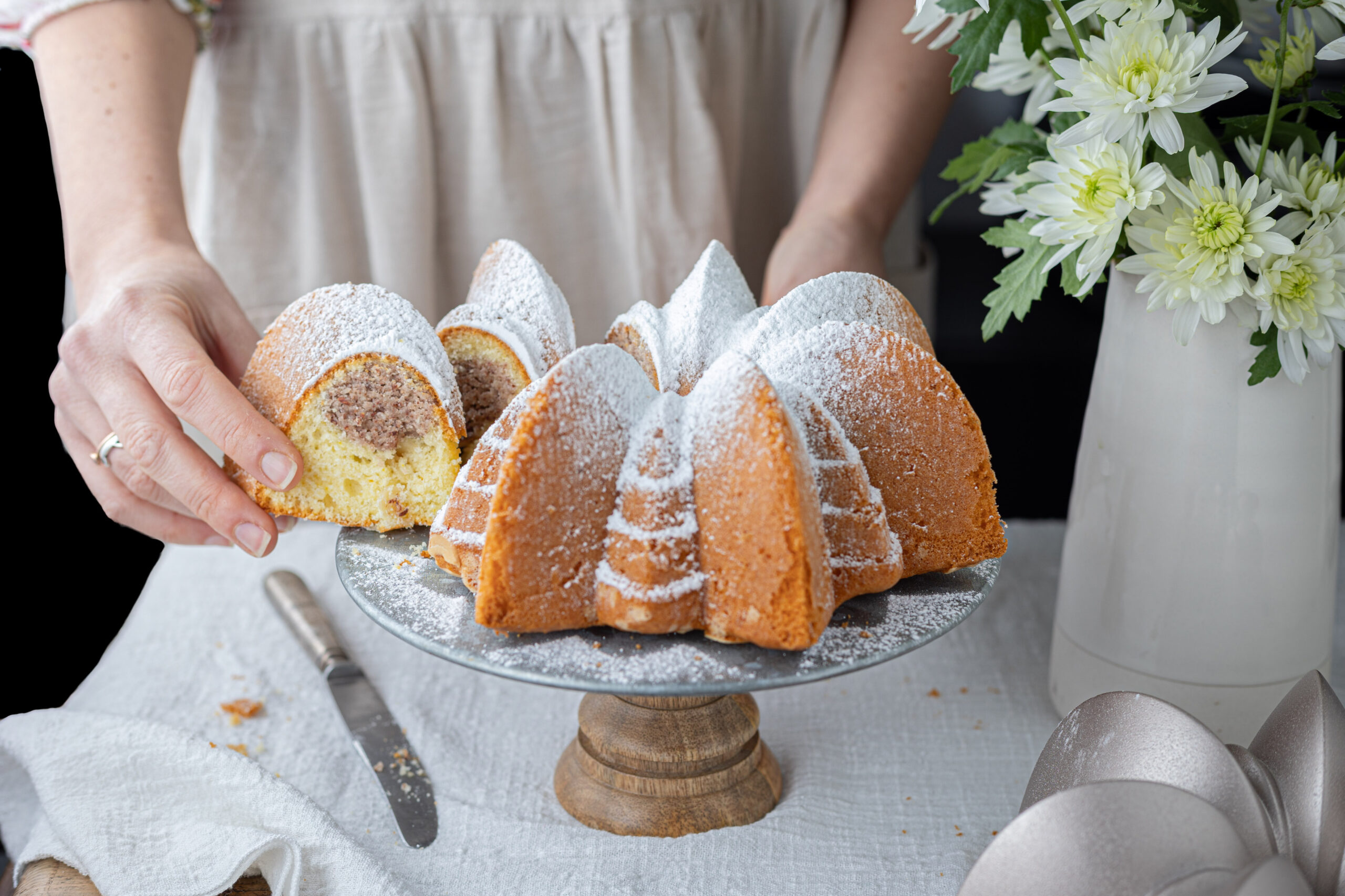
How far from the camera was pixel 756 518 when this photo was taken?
0.66 metres

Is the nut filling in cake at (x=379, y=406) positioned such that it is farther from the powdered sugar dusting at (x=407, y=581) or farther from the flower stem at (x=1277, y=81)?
the flower stem at (x=1277, y=81)

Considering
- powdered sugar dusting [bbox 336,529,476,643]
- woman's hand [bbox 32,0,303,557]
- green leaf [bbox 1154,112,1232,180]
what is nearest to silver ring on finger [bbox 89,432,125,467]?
woman's hand [bbox 32,0,303,557]

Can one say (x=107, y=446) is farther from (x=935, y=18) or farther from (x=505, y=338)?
(x=935, y=18)

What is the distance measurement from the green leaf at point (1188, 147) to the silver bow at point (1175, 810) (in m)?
0.36

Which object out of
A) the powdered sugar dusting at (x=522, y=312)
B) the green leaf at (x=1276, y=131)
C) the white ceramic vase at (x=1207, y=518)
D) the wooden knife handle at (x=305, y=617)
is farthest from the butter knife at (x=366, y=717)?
the green leaf at (x=1276, y=131)

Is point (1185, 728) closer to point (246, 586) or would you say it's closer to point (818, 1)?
point (246, 586)

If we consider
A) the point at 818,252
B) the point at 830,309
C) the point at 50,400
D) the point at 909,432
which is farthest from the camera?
the point at 50,400

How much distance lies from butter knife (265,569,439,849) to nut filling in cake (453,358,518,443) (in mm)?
269

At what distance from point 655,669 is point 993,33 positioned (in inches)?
20.8

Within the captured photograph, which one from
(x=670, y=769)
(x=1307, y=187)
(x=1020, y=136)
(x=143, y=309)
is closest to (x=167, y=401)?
(x=143, y=309)

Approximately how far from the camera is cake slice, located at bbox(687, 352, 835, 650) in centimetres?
65

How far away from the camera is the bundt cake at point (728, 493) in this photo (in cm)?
66

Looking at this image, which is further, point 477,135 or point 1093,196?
point 477,135

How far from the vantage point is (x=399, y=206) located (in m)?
1.37
